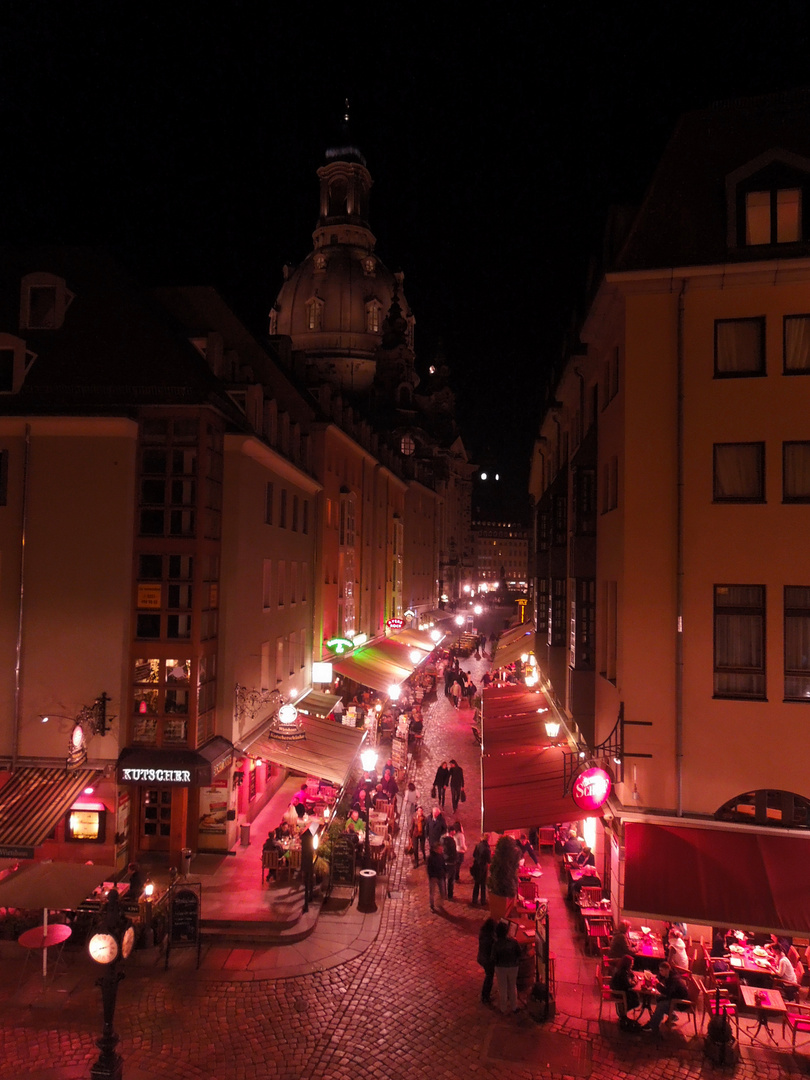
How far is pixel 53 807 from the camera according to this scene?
15.9 m

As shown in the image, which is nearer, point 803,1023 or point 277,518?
point 803,1023

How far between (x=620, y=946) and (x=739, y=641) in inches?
226

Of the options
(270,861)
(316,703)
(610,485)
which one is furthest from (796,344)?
(316,703)

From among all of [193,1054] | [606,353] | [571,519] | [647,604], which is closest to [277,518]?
[571,519]

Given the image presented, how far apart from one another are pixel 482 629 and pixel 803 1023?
83.2 metres

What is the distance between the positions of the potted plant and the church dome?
67755 millimetres

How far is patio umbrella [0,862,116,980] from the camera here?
1293 cm

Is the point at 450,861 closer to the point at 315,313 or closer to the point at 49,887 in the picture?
the point at 49,887

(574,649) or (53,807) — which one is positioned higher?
(574,649)

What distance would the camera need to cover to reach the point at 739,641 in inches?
524

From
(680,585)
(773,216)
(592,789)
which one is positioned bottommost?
(592,789)

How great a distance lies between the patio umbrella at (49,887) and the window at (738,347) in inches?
579

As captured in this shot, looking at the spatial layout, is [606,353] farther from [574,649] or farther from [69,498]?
[69,498]

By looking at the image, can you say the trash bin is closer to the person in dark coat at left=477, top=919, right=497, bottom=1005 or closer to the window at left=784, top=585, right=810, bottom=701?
the person in dark coat at left=477, top=919, right=497, bottom=1005
